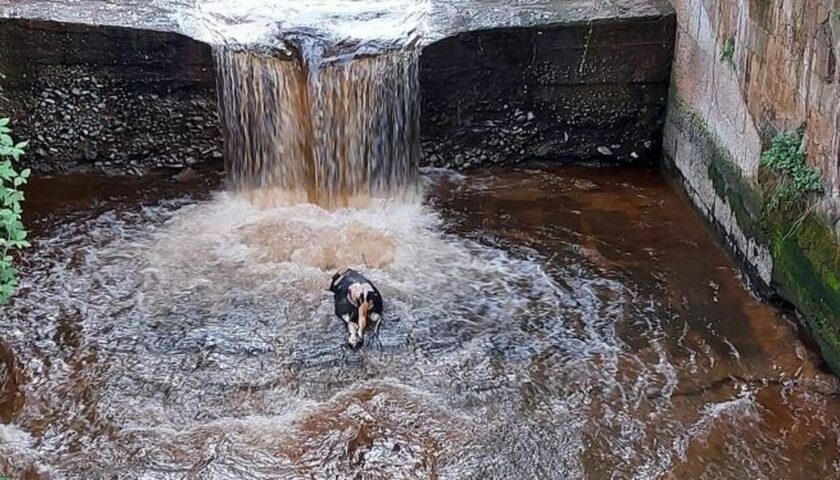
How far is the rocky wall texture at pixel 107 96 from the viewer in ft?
19.7

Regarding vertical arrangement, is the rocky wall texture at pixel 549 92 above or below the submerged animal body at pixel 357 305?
above

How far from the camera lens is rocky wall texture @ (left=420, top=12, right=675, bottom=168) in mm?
6113

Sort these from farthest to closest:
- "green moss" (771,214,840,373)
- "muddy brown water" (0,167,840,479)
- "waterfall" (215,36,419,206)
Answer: "waterfall" (215,36,419,206)
"green moss" (771,214,840,373)
"muddy brown water" (0,167,840,479)

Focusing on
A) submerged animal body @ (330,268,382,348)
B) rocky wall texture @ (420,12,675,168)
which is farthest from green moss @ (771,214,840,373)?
submerged animal body @ (330,268,382,348)

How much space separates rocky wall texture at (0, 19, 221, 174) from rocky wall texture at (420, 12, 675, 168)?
54.8 inches

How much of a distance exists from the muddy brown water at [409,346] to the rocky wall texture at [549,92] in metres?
0.39

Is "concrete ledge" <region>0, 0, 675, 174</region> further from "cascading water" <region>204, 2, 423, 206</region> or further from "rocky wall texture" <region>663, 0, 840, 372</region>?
"rocky wall texture" <region>663, 0, 840, 372</region>

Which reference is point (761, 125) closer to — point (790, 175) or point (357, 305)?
point (790, 175)

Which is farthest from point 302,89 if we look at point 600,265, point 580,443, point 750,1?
point 580,443

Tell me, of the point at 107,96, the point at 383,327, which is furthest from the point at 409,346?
the point at 107,96

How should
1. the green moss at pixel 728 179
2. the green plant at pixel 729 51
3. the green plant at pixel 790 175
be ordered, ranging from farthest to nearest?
the green plant at pixel 729 51
the green moss at pixel 728 179
the green plant at pixel 790 175

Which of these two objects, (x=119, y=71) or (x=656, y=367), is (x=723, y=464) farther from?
(x=119, y=71)

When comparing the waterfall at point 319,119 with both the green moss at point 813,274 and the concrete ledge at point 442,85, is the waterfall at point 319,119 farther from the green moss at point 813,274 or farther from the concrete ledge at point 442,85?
the green moss at point 813,274

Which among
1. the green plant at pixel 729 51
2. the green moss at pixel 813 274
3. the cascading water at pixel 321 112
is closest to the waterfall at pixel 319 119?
the cascading water at pixel 321 112
